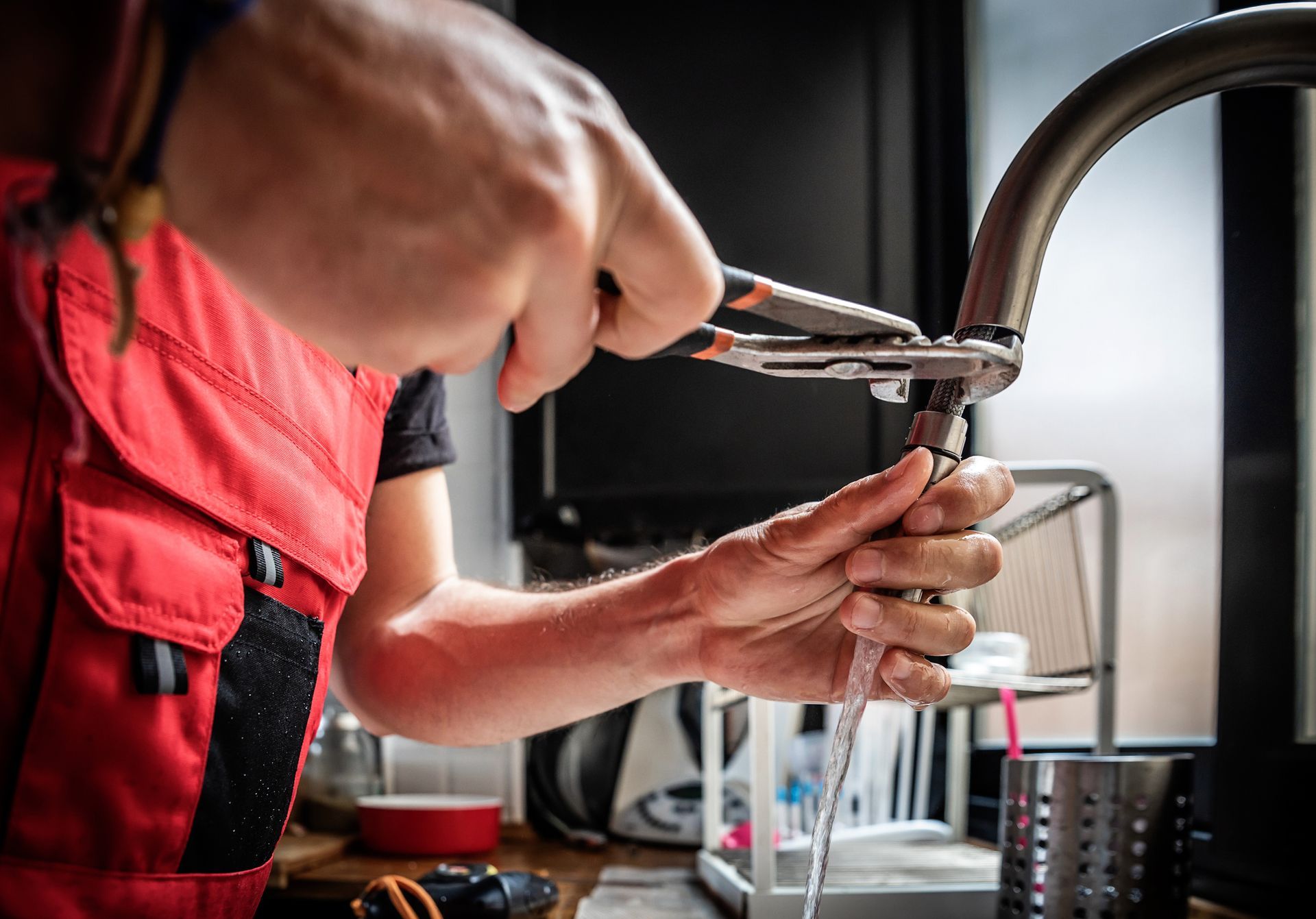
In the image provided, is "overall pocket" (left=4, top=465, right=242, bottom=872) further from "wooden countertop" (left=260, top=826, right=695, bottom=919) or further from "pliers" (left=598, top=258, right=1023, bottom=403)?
"wooden countertop" (left=260, top=826, right=695, bottom=919)

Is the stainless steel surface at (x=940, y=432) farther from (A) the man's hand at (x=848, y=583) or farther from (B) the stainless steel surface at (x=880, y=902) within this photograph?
(B) the stainless steel surface at (x=880, y=902)

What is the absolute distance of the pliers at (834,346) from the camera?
355 mm

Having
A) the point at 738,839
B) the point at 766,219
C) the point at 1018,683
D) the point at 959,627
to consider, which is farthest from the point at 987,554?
the point at 766,219

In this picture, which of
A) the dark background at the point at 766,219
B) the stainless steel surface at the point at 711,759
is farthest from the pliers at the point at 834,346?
the dark background at the point at 766,219

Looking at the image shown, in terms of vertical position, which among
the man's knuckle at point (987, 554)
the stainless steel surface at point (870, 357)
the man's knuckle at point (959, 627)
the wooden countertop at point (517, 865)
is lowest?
the wooden countertop at point (517, 865)

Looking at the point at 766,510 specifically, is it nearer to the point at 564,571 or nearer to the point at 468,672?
the point at 564,571

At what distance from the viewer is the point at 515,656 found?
711 millimetres

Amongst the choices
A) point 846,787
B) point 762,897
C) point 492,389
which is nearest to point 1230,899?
point 762,897

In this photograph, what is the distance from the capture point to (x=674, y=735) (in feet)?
5.00

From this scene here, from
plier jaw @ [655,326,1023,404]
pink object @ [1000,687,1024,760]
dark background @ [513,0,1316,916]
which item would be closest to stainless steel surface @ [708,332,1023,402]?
plier jaw @ [655,326,1023,404]

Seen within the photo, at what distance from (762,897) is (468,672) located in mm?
399

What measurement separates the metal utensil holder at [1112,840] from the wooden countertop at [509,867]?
0.83 feet

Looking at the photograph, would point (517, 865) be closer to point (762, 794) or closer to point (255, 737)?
point (762, 794)

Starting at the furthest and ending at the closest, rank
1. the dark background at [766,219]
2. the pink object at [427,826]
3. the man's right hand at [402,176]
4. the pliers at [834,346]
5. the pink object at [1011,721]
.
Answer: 1. the dark background at [766,219]
2. the pink object at [427,826]
3. the pink object at [1011,721]
4. the pliers at [834,346]
5. the man's right hand at [402,176]
